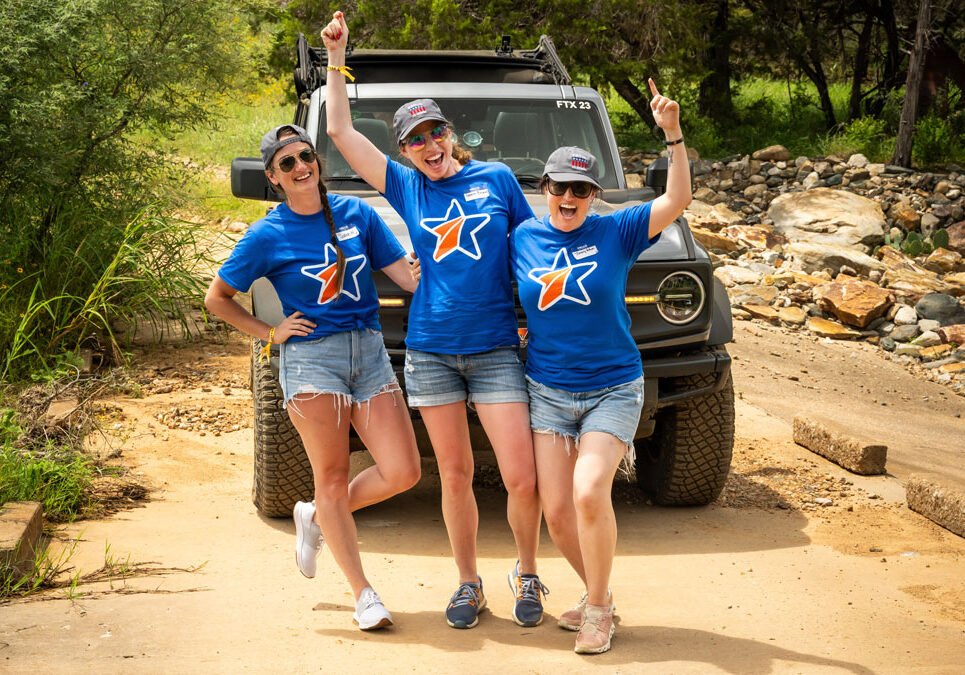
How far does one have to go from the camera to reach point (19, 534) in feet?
15.0

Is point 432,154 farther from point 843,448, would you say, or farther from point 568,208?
point 843,448

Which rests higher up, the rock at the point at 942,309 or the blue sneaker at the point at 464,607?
the blue sneaker at the point at 464,607

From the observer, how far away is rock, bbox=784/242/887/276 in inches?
502

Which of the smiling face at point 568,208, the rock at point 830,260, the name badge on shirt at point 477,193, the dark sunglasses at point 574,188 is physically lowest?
the rock at point 830,260

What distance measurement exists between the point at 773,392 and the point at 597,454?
551 centimetres

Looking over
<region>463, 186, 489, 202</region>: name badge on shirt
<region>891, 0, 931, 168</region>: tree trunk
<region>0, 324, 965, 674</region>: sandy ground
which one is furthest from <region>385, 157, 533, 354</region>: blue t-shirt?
<region>891, 0, 931, 168</region>: tree trunk

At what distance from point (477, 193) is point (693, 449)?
2203 mm

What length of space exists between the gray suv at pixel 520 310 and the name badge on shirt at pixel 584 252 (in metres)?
1.05

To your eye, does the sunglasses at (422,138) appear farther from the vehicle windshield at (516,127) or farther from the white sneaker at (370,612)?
the vehicle windshield at (516,127)

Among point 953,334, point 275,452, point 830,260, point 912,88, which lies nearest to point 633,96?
point 912,88

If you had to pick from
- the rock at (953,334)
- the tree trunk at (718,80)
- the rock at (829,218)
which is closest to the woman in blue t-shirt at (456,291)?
the rock at (953,334)

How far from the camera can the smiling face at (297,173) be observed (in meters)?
3.83

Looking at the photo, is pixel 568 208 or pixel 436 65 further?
pixel 436 65

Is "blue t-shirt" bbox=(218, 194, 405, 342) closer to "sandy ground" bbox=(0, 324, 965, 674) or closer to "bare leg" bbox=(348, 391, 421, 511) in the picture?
"bare leg" bbox=(348, 391, 421, 511)
